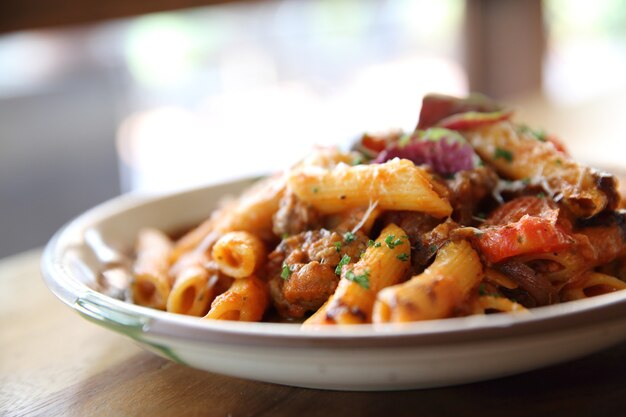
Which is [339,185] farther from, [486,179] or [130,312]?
[130,312]

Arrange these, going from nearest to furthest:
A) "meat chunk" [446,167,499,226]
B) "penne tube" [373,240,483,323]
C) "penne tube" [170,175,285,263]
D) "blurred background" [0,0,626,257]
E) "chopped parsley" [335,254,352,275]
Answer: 1. "penne tube" [373,240,483,323]
2. "chopped parsley" [335,254,352,275]
3. "meat chunk" [446,167,499,226]
4. "penne tube" [170,175,285,263]
5. "blurred background" [0,0,626,257]

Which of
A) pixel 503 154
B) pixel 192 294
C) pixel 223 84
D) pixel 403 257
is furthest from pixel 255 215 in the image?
pixel 223 84

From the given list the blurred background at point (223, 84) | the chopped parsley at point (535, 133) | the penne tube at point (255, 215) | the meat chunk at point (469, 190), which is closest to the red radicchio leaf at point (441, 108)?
the chopped parsley at point (535, 133)

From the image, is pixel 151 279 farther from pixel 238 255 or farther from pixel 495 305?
pixel 495 305

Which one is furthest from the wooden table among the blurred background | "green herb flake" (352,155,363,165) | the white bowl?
the blurred background

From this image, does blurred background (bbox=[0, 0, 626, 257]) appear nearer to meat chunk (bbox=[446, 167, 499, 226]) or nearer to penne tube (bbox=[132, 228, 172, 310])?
penne tube (bbox=[132, 228, 172, 310])

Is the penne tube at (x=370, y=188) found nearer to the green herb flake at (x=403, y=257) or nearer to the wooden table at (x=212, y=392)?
the green herb flake at (x=403, y=257)

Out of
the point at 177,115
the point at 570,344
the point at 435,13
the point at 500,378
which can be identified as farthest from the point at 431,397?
the point at 435,13
